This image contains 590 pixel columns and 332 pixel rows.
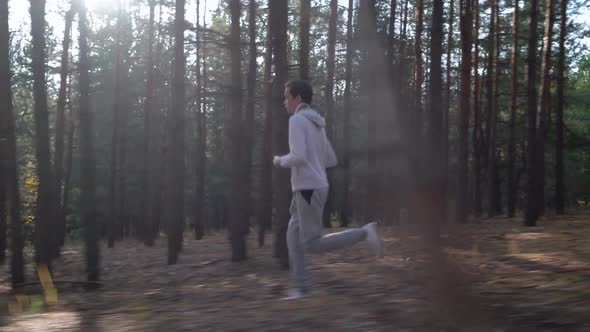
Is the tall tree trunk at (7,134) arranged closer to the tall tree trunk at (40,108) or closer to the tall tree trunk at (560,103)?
the tall tree trunk at (40,108)

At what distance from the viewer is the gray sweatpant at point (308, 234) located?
267 inches

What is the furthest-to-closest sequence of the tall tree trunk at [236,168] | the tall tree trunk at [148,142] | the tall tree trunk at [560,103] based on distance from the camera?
the tall tree trunk at [148,142]
the tall tree trunk at [560,103]
the tall tree trunk at [236,168]

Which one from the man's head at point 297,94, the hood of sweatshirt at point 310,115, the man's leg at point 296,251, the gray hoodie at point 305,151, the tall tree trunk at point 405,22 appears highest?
the tall tree trunk at point 405,22

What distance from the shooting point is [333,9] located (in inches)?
1016

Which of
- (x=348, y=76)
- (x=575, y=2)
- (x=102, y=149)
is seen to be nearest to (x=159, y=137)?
(x=102, y=149)

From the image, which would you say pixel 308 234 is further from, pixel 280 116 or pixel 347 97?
pixel 347 97

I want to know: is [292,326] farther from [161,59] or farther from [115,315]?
[161,59]

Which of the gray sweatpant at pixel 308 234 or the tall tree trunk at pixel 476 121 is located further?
the tall tree trunk at pixel 476 121

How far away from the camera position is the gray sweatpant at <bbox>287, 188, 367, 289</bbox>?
679cm

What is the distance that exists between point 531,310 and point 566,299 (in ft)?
1.63

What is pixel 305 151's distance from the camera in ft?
22.0

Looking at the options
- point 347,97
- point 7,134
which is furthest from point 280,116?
point 347,97

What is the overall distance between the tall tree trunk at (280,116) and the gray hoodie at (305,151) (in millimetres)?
3611

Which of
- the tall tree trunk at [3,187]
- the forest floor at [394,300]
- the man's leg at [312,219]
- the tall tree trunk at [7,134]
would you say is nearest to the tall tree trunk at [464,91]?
the forest floor at [394,300]
